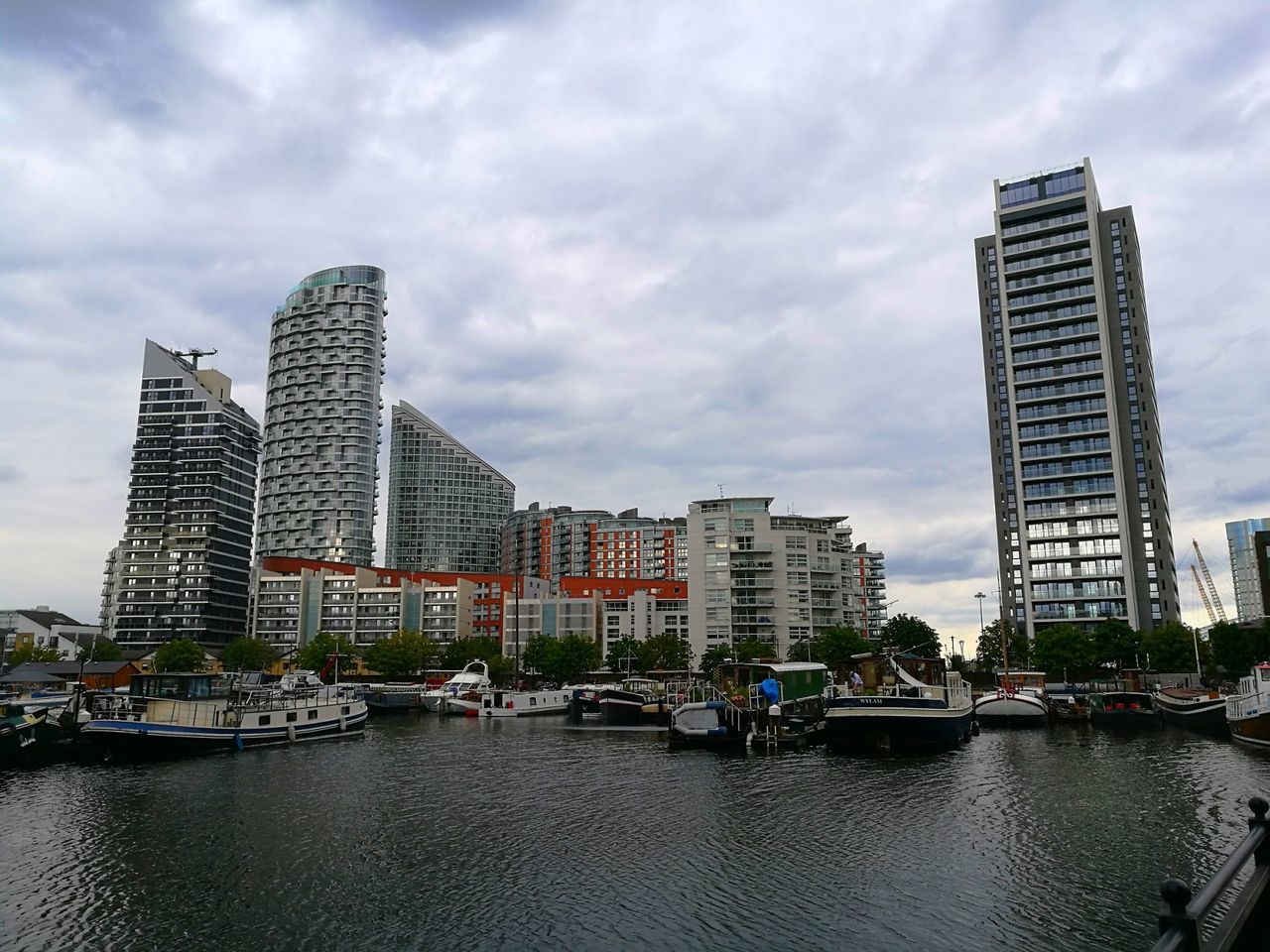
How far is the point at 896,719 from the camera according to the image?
5638cm

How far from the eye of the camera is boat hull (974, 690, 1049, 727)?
79.1 meters

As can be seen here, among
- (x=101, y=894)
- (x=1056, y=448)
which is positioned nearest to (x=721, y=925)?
(x=101, y=894)

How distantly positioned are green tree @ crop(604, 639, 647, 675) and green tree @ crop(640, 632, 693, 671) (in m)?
0.83

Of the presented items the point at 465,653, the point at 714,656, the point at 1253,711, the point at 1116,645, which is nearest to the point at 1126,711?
the point at 1253,711

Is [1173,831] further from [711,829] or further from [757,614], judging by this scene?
[757,614]

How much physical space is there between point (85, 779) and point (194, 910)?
30583 mm

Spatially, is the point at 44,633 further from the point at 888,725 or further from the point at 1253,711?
the point at 1253,711

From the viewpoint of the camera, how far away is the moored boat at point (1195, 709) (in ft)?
233

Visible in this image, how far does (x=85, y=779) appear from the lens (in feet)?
155

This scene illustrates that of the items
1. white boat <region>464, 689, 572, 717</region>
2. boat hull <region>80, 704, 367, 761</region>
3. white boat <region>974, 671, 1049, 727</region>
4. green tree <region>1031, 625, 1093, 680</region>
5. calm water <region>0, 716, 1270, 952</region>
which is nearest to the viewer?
calm water <region>0, 716, 1270, 952</region>

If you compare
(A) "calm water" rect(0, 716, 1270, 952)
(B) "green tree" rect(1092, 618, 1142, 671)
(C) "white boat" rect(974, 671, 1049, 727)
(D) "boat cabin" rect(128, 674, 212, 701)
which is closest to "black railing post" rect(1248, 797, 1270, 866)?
(A) "calm water" rect(0, 716, 1270, 952)

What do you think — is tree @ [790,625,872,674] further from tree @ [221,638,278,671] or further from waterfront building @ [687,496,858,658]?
tree @ [221,638,278,671]

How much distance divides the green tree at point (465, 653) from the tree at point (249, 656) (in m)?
38.8

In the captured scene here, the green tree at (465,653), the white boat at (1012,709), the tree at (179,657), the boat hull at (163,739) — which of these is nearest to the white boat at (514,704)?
the boat hull at (163,739)
